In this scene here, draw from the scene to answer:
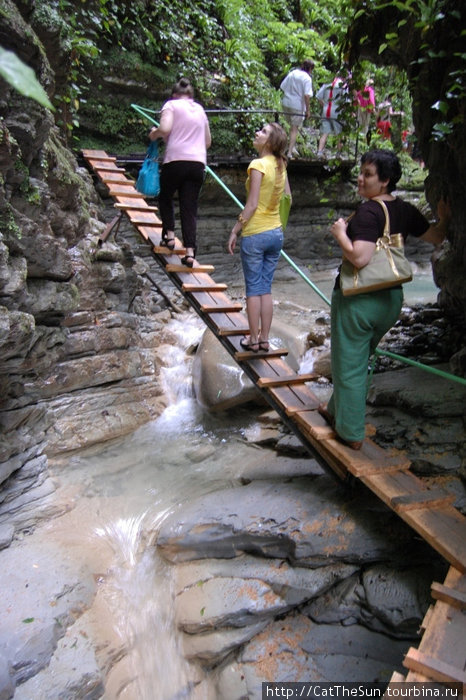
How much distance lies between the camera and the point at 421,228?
3.04 meters

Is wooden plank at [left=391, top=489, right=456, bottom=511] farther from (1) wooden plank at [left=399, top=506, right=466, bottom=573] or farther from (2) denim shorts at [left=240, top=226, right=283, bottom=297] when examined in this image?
(2) denim shorts at [left=240, top=226, right=283, bottom=297]

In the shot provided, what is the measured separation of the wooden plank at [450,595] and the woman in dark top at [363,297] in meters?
1.11

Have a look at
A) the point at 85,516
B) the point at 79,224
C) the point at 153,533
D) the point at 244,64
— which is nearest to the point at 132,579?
the point at 153,533

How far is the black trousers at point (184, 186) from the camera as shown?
4758mm

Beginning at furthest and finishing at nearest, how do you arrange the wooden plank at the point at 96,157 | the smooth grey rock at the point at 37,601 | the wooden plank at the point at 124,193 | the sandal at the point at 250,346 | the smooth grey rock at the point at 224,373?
1. the wooden plank at the point at 96,157
2. the wooden plank at the point at 124,193
3. the smooth grey rock at the point at 224,373
4. the sandal at the point at 250,346
5. the smooth grey rock at the point at 37,601

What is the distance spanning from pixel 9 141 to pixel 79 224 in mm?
2745

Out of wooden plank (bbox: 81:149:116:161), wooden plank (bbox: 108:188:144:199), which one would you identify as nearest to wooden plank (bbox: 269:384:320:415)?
wooden plank (bbox: 108:188:144:199)

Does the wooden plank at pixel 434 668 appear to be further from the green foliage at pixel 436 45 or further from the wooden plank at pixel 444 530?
the green foliage at pixel 436 45

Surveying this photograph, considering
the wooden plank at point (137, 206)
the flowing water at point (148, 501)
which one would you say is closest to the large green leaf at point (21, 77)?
the flowing water at point (148, 501)

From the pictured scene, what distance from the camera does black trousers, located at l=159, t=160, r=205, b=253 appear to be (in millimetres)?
4758

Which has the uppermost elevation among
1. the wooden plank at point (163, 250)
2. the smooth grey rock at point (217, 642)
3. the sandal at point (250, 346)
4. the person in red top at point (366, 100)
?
the person in red top at point (366, 100)

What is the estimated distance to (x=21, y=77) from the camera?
2.43 feet

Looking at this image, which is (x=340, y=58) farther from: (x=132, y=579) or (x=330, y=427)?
(x=132, y=579)

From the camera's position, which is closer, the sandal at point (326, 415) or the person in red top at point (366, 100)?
the sandal at point (326, 415)
